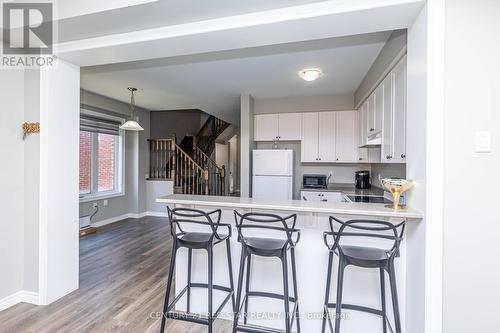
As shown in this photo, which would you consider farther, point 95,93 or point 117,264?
point 95,93

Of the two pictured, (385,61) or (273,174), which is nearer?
(385,61)

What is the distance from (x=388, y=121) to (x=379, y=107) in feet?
1.46

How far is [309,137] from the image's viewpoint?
489 cm

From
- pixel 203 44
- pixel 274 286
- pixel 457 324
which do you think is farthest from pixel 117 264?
pixel 457 324

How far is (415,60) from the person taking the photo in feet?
5.78

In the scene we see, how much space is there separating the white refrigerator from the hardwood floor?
1.83m

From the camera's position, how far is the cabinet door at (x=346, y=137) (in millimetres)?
4660

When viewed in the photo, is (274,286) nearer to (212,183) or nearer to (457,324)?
(457,324)

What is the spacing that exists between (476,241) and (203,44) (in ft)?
7.61

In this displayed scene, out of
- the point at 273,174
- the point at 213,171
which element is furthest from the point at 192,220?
the point at 213,171

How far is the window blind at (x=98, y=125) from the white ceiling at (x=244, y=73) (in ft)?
Result: 1.76

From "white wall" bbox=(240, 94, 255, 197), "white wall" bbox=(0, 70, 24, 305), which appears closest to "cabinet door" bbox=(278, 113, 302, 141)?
"white wall" bbox=(240, 94, 255, 197)

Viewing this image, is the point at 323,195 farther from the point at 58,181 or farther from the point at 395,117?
the point at 58,181

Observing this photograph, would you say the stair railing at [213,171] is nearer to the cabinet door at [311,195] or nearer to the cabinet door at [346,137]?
the cabinet door at [311,195]
